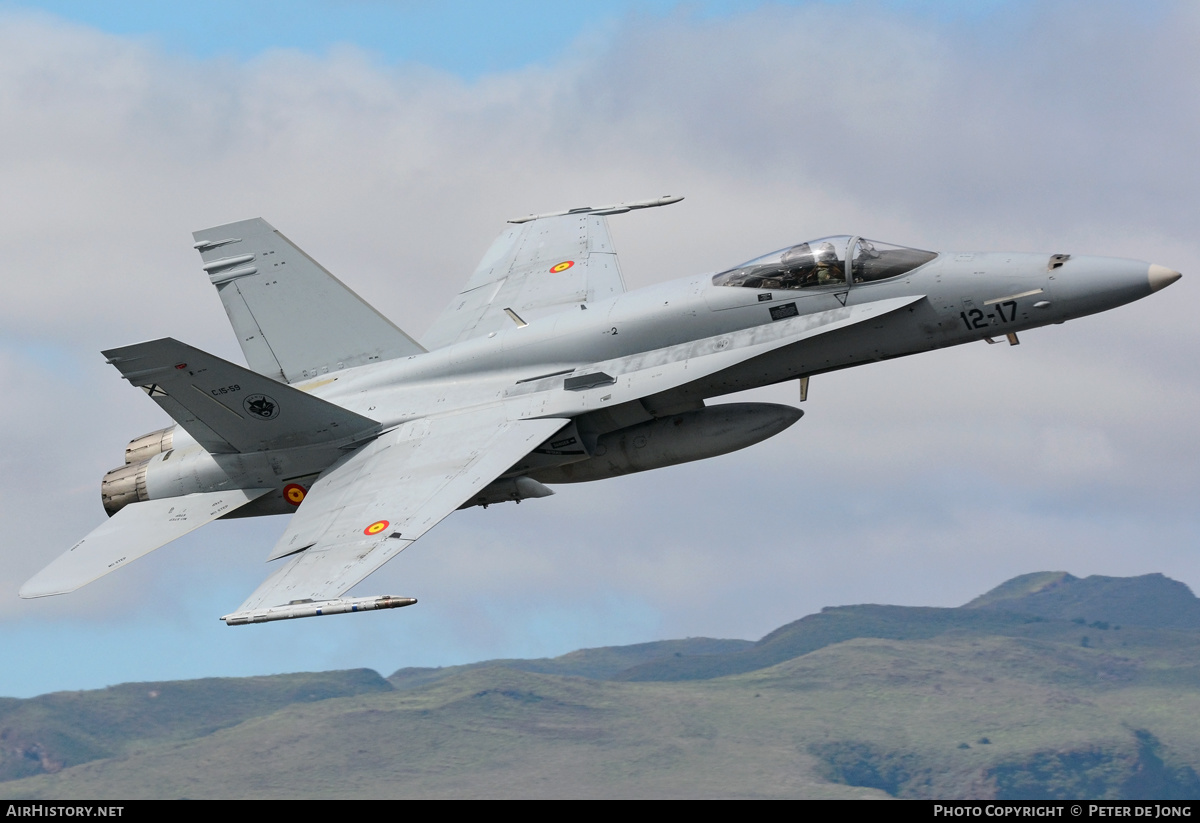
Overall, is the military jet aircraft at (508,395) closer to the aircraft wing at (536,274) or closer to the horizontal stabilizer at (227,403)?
the horizontal stabilizer at (227,403)

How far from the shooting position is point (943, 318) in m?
20.9

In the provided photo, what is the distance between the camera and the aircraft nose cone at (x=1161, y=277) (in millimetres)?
20109

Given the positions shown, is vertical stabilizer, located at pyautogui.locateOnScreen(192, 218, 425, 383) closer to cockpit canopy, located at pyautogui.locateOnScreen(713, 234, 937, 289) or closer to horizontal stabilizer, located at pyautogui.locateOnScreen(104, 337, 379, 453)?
horizontal stabilizer, located at pyautogui.locateOnScreen(104, 337, 379, 453)

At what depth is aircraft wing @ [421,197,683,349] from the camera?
26703mm

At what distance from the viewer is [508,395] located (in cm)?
2261

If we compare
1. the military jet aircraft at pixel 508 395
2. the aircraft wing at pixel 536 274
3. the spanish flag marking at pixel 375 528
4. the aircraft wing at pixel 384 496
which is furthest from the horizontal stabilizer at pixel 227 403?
the aircraft wing at pixel 536 274

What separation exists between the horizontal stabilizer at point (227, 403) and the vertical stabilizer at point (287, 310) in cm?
245

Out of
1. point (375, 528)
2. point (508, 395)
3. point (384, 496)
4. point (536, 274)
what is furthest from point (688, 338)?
point (536, 274)

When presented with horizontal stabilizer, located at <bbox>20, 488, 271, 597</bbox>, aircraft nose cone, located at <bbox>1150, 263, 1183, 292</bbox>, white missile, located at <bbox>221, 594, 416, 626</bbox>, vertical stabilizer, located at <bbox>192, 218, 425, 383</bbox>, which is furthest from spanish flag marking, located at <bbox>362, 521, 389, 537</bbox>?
aircraft nose cone, located at <bbox>1150, 263, 1183, 292</bbox>

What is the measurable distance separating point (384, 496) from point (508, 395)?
253 cm

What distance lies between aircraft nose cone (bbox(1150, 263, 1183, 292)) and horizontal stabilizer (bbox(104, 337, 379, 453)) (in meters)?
11.4

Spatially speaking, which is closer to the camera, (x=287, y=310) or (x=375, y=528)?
(x=375, y=528)

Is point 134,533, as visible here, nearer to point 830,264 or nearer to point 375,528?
point 375,528
